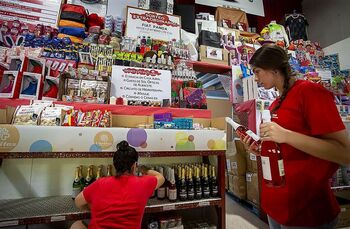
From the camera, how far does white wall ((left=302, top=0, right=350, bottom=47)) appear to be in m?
4.69

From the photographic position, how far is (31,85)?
5.74 feet

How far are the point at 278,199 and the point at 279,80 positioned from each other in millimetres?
547

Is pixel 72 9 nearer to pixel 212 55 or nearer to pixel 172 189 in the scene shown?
pixel 212 55

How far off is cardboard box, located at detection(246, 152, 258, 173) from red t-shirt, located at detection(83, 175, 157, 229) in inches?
82.1

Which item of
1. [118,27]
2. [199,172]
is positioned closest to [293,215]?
[199,172]

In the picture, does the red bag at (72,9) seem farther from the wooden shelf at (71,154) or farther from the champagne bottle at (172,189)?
the champagne bottle at (172,189)

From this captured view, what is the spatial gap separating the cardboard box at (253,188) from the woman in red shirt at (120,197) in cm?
207

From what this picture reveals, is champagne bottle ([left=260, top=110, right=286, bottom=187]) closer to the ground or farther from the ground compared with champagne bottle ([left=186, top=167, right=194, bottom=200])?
farther from the ground

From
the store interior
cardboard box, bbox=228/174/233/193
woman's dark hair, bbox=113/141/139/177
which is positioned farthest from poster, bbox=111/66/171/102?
A: cardboard box, bbox=228/174/233/193

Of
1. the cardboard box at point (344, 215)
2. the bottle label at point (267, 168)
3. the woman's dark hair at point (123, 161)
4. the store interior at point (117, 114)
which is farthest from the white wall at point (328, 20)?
the woman's dark hair at point (123, 161)

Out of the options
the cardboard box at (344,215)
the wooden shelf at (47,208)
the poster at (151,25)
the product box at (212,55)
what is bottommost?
the cardboard box at (344,215)

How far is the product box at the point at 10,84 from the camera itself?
5.41 feet

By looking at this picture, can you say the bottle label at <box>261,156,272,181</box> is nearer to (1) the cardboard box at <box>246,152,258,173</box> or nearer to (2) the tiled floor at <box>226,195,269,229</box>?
(2) the tiled floor at <box>226,195,269,229</box>

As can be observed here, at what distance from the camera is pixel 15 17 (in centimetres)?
288
